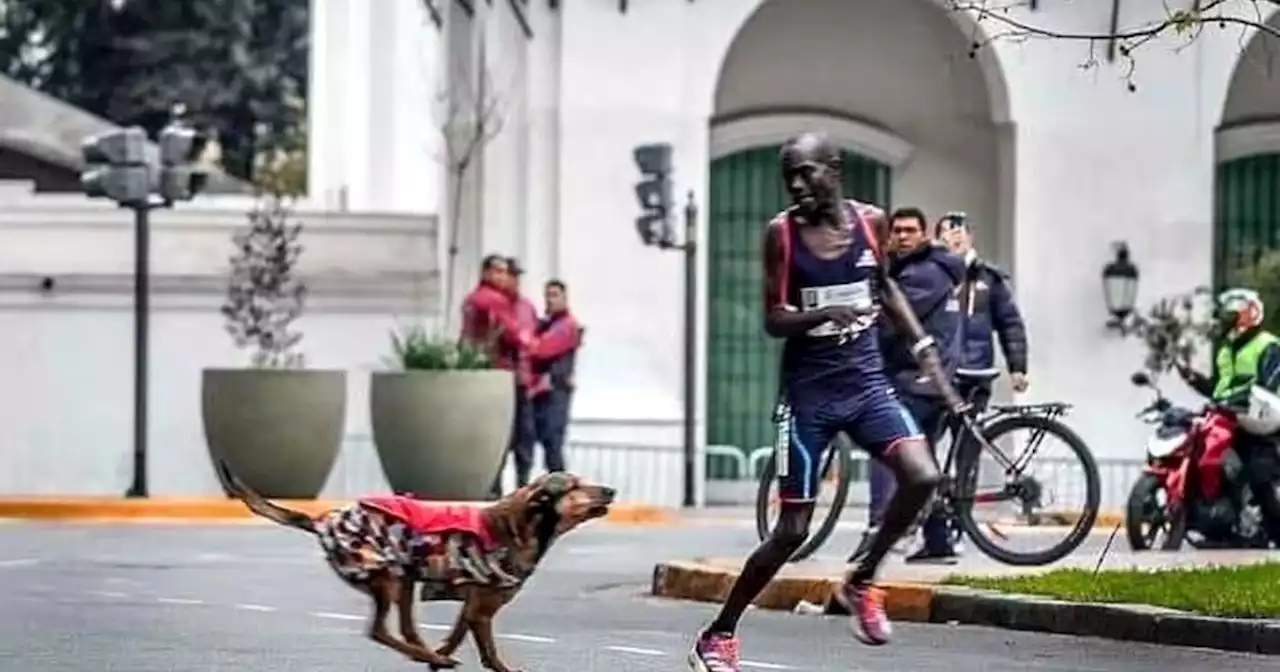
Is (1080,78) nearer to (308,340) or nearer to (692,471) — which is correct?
(692,471)

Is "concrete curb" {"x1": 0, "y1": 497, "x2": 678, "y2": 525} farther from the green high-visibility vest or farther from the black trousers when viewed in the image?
the green high-visibility vest

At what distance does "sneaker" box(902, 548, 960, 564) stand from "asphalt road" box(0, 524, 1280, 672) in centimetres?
137

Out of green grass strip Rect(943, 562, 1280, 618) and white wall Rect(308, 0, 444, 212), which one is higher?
white wall Rect(308, 0, 444, 212)

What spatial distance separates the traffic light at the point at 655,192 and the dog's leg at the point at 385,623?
14.4 metres

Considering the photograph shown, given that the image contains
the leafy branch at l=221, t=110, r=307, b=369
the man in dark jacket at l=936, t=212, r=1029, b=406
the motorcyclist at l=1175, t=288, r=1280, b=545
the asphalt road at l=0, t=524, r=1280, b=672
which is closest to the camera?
the asphalt road at l=0, t=524, r=1280, b=672

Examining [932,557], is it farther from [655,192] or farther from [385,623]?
[655,192]

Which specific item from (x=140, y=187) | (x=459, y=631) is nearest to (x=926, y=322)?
(x=459, y=631)

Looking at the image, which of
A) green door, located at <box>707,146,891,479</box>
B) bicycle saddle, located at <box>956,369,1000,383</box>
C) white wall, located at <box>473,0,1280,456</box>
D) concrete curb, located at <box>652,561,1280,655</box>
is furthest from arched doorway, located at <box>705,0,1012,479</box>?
concrete curb, located at <box>652,561,1280,655</box>

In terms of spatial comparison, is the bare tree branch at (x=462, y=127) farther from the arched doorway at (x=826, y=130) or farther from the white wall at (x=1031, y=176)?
the arched doorway at (x=826, y=130)

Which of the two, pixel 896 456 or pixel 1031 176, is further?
pixel 1031 176

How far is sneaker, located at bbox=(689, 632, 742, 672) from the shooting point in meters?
9.91

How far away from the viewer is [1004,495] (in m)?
15.2

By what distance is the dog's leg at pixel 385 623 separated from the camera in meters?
9.58

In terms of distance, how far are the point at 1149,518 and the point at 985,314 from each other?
182 centimetres
